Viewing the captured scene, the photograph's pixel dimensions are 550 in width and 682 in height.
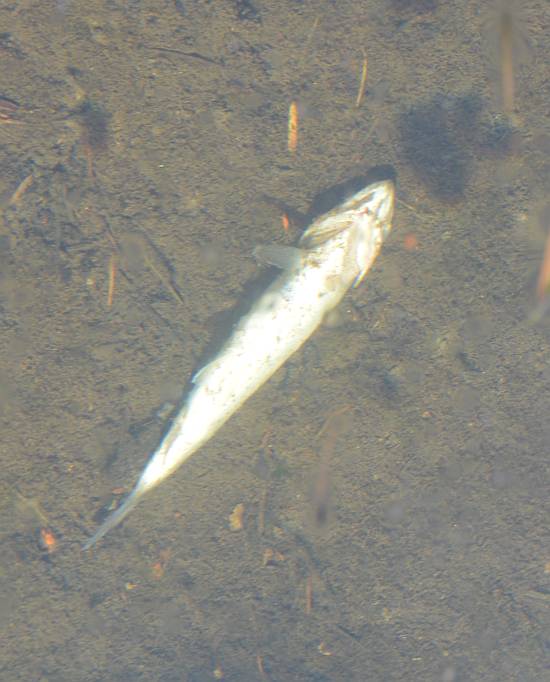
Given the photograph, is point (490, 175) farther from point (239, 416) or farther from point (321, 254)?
point (239, 416)

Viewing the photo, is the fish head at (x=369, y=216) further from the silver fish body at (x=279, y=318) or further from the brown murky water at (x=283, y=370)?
the brown murky water at (x=283, y=370)

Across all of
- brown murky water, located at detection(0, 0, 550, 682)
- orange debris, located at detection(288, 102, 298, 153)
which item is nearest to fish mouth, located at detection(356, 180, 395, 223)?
brown murky water, located at detection(0, 0, 550, 682)

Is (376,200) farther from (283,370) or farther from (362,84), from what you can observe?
(283,370)

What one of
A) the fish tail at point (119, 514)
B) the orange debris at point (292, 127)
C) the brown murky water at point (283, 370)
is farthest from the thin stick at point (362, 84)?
the fish tail at point (119, 514)

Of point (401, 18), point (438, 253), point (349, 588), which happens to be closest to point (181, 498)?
point (349, 588)

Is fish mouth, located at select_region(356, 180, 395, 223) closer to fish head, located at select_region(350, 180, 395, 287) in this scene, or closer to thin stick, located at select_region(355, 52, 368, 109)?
fish head, located at select_region(350, 180, 395, 287)

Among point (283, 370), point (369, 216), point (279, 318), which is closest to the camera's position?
point (279, 318)

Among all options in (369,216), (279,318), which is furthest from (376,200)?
(279,318)
